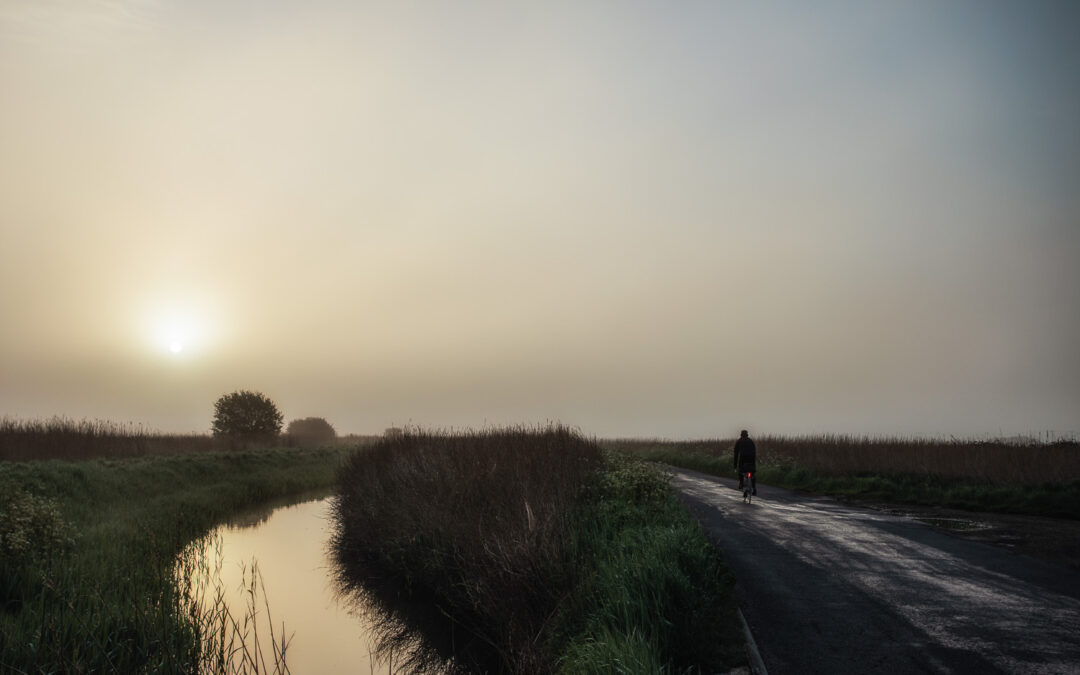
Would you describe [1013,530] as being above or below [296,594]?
above

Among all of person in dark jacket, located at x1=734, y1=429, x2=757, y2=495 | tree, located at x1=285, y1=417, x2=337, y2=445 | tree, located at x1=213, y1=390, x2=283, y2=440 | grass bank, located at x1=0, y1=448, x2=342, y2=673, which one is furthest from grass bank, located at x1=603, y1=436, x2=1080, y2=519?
tree, located at x1=285, y1=417, x2=337, y2=445

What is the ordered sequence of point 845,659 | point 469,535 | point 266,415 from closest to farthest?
point 845,659 < point 469,535 < point 266,415

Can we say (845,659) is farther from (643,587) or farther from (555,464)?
(555,464)

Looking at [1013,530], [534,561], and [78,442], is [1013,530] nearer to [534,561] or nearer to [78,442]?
[534,561]

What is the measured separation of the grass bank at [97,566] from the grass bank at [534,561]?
4.17 meters

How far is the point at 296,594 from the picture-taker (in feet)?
50.9

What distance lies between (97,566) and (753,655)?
11.9 meters

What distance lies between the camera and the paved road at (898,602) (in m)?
6.92

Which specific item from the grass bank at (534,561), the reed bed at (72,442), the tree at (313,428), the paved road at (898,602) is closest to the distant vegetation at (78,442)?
the reed bed at (72,442)

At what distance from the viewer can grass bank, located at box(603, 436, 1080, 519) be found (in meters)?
19.3

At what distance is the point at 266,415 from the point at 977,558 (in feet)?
224

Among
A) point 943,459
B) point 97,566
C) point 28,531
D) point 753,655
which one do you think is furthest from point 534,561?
point 943,459

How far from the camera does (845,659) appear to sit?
22.7ft

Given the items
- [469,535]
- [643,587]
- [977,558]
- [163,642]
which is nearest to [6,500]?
[163,642]
